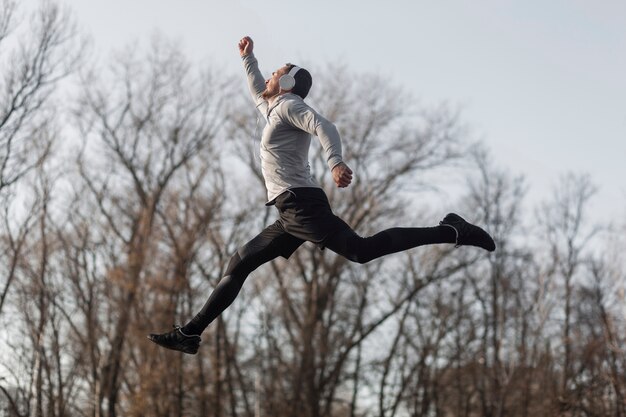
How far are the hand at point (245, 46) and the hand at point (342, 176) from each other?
1.65m

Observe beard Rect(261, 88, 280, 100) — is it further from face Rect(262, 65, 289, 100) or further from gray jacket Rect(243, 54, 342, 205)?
gray jacket Rect(243, 54, 342, 205)

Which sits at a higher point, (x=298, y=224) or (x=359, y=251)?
(x=298, y=224)

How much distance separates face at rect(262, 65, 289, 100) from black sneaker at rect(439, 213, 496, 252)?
4.86 ft

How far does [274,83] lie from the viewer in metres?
Result: 5.74

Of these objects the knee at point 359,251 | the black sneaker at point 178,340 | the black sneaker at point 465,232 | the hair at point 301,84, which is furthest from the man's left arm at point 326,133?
the black sneaker at point 178,340

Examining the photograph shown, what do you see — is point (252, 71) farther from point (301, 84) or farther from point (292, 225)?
point (292, 225)

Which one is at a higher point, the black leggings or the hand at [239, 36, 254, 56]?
the hand at [239, 36, 254, 56]

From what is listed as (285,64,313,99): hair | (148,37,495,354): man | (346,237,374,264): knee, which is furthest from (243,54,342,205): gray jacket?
(346,237,374,264): knee

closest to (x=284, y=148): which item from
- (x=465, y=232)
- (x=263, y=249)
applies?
(x=263, y=249)

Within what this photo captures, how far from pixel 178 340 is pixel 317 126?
5.75ft

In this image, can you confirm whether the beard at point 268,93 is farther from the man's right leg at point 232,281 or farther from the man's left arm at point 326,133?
the man's right leg at point 232,281

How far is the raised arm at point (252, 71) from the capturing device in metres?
5.95

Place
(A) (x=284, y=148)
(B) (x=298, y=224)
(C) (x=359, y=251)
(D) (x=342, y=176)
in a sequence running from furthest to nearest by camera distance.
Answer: (A) (x=284, y=148)
(B) (x=298, y=224)
(C) (x=359, y=251)
(D) (x=342, y=176)

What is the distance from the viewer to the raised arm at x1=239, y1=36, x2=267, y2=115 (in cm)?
595
